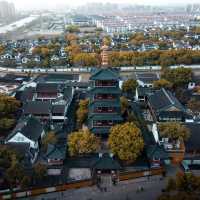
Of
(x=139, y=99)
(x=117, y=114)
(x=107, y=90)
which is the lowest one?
(x=139, y=99)

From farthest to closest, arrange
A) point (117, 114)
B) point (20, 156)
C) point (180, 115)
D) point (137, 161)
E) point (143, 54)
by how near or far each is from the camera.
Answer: point (143, 54) → point (180, 115) → point (117, 114) → point (137, 161) → point (20, 156)

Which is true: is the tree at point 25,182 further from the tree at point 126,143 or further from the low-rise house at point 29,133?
the tree at point 126,143

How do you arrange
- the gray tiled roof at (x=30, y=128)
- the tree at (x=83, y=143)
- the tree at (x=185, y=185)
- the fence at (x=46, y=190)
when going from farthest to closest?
the gray tiled roof at (x=30, y=128) → the tree at (x=83, y=143) → the fence at (x=46, y=190) → the tree at (x=185, y=185)

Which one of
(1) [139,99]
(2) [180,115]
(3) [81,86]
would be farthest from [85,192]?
(3) [81,86]

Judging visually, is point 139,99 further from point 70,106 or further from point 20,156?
point 20,156

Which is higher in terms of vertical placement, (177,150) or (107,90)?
(107,90)

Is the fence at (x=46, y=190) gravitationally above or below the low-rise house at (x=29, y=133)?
below

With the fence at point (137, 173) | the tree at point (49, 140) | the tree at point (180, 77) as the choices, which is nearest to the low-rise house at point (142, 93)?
the tree at point (180, 77)
